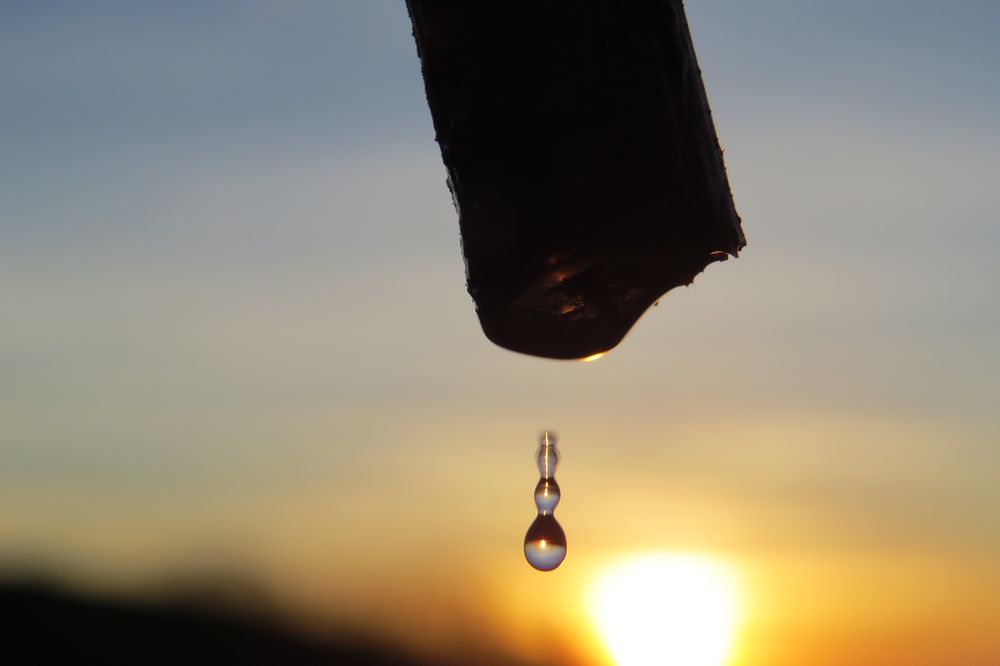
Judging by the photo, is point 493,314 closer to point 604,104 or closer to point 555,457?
point 604,104

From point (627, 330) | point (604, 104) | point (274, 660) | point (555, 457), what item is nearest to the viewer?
point (604, 104)

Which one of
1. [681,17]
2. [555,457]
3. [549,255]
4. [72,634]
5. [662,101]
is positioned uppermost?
[72,634]

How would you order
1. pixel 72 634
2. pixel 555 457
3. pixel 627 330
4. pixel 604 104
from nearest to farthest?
pixel 604 104 → pixel 627 330 → pixel 555 457 → pixel 72 634

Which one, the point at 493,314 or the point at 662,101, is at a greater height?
the point at 662,101

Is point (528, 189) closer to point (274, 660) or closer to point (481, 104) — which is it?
point (481, 104)

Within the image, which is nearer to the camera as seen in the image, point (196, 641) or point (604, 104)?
point (604, 104)

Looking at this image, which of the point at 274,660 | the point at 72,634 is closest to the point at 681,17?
the point at 72,634

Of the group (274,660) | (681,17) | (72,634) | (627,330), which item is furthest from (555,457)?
(274,660)
